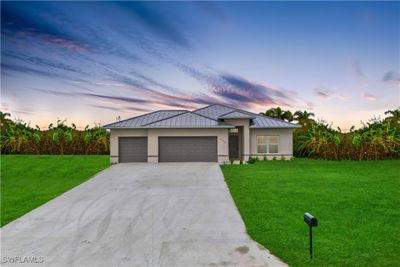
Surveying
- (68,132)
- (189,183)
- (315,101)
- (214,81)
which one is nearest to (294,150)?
(315,101)

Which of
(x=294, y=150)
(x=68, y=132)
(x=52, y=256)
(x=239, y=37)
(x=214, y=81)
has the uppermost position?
(x=239, y=37)

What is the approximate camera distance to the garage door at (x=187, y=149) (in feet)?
68.6

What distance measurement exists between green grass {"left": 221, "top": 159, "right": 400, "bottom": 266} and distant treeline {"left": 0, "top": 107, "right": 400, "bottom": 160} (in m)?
9.19

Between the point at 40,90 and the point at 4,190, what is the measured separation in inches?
377

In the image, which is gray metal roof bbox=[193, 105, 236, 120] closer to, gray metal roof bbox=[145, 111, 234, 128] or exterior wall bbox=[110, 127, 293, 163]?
gray metal roof bbox=[145, 111, 234, 128]

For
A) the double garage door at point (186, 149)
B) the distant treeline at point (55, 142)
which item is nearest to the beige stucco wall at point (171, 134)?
the double garage door at point (186, 149)

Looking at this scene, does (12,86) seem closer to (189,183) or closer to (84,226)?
(189,183)

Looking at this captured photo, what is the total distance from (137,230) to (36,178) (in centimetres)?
1188

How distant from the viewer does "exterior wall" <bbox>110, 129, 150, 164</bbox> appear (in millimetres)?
20906

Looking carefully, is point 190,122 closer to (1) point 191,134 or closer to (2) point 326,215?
(1) point 191,134

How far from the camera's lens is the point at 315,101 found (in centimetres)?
2534

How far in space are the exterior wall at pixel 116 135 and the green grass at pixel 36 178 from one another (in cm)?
69

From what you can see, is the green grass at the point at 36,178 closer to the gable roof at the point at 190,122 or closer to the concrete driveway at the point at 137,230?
the concrete driveway at the point at 137,230

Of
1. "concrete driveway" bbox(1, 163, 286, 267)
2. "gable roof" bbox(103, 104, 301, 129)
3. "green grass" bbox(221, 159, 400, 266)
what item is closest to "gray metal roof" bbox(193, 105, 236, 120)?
Result: "gable roof" bbox(103, 104, 301, 129)
